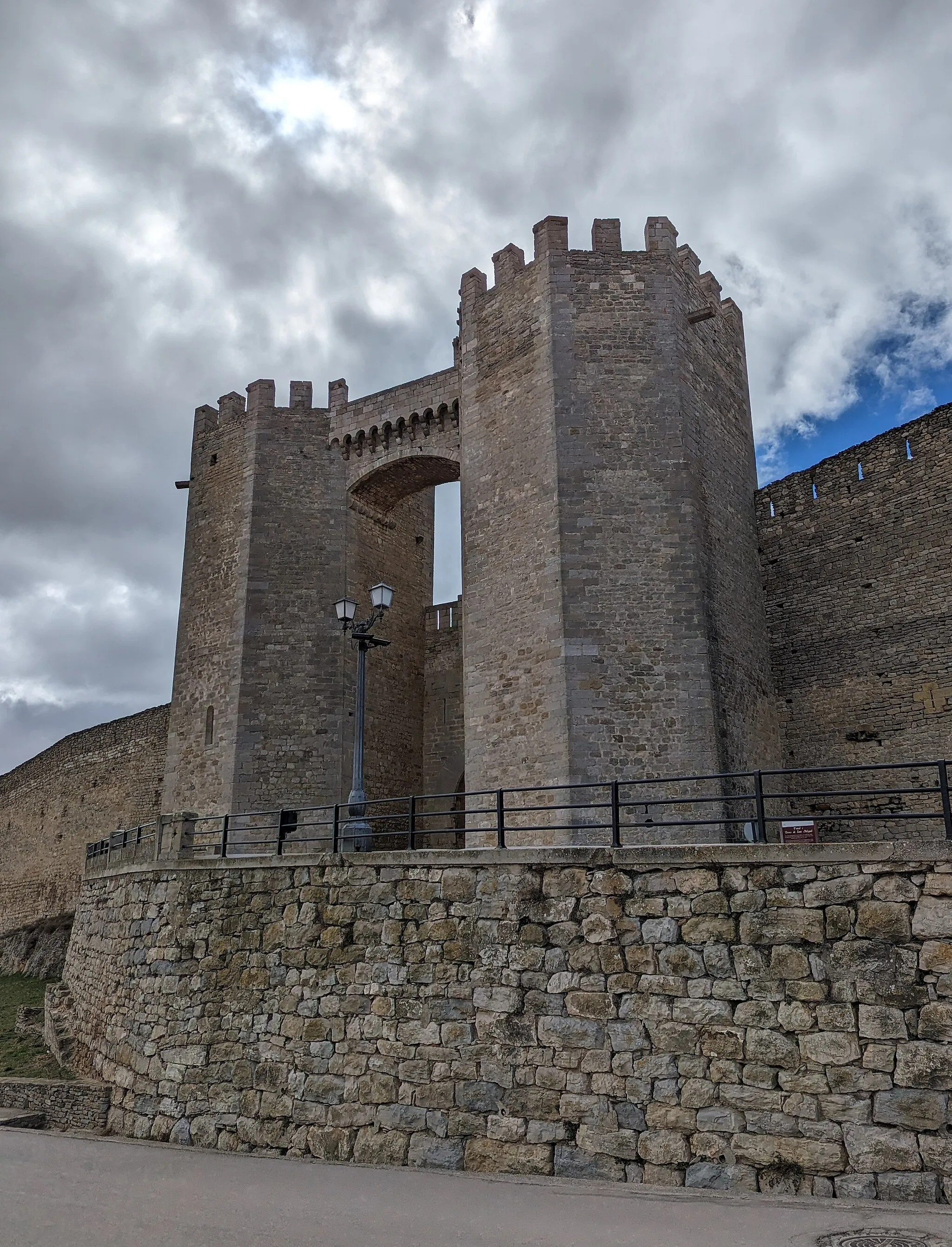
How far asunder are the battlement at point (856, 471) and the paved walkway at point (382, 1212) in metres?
11.2

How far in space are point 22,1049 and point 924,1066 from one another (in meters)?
13.3

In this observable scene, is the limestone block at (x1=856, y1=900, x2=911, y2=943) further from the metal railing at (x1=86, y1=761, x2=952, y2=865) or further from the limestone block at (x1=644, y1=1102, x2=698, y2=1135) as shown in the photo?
the metal railing at (x1=86, y1=761, x2=952, y2=865)

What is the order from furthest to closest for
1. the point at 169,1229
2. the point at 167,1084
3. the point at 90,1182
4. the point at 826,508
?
the point at 826,508
the point at 167,1084
the point at 90,1182
the point at 169,1229

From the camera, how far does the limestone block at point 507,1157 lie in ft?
24.3

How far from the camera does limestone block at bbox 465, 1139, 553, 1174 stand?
742 cm

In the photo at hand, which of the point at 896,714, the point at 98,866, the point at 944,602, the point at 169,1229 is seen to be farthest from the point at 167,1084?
the point at 944,602

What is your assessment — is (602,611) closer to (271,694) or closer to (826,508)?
(826,508)

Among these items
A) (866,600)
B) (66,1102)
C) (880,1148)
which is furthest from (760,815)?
(66,1102)

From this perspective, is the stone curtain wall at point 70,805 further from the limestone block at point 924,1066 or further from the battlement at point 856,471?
the limestone block at point 924,1066

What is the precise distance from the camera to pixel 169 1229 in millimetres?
6441

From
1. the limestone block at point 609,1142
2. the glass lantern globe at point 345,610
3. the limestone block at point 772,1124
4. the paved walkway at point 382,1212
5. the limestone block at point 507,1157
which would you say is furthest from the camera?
the glass lantern globe at point 345,610

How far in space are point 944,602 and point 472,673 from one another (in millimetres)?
7030

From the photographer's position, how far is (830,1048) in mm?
6621

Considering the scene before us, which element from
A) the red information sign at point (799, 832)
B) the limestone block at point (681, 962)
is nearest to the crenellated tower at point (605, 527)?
the red information sign at point (799, 832)
